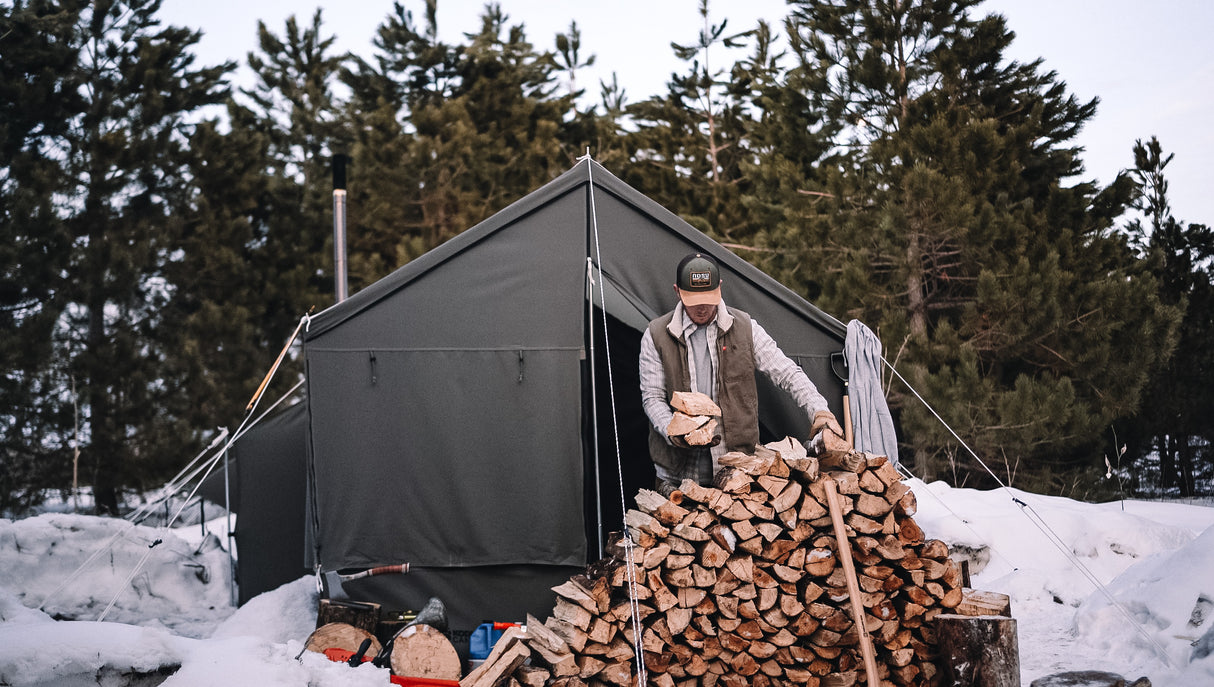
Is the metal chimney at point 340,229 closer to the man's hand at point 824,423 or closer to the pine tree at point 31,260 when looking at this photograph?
the man's hand at point 824,423

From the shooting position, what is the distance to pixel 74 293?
9.45m

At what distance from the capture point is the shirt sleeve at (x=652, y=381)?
352cm

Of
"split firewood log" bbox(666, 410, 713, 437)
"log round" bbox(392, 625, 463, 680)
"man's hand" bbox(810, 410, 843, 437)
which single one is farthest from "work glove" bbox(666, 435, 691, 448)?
"log round" bbox(392, 625, 463, 680)

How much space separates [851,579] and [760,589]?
0.34 m

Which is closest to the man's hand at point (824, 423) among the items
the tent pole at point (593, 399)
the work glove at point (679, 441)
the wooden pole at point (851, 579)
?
the wooden pole at point (851, 579)

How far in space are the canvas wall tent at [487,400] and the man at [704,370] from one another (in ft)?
1.34

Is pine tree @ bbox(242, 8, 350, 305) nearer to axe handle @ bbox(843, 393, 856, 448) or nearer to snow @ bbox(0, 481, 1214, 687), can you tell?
snow @ bbox(0, 481, 1214, 687)

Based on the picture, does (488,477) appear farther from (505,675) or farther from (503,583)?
(505,675)

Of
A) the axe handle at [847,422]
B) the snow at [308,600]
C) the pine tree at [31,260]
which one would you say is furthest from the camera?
the pine tree at [31,260]

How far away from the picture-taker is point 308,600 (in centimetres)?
445

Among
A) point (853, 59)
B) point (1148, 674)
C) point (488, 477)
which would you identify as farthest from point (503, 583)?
point (853, 59)

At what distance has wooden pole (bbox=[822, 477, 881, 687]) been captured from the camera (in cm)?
303

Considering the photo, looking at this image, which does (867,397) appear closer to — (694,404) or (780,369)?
(780,369)

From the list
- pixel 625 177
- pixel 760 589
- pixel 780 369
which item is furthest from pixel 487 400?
pixel 625 177
